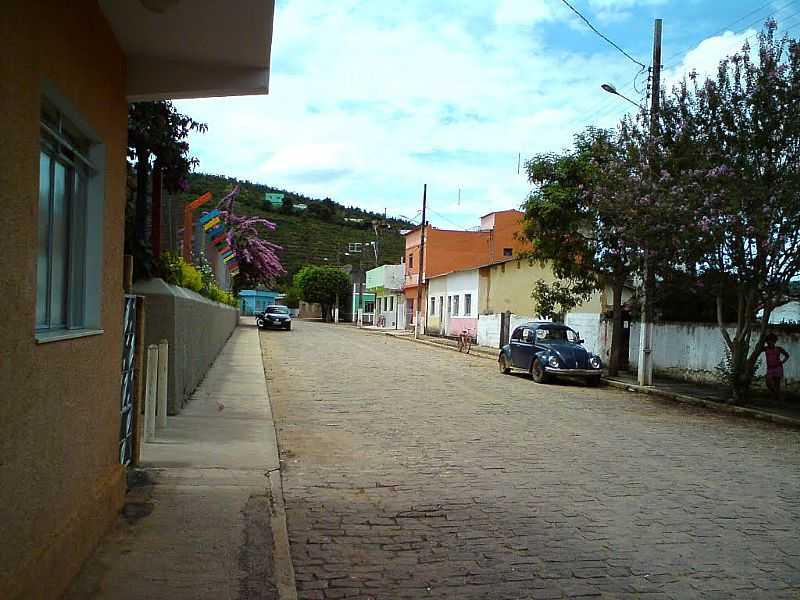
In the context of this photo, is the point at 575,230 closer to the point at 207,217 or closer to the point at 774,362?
the point at 774,362

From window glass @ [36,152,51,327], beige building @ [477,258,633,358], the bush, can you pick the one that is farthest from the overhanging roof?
beige building @ [477,258,633,358]

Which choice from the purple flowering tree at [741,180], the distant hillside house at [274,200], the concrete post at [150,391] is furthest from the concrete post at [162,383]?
the distant hillside house at [274,200]

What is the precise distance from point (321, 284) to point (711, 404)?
205 feet

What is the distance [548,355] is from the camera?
770 inches

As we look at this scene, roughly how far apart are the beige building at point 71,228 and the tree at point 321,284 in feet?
230

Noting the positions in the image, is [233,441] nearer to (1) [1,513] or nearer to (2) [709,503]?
(2) [709,503]

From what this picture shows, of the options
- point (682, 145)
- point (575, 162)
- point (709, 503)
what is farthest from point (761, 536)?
point (575, 162)

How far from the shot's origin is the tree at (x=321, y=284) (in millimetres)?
76875

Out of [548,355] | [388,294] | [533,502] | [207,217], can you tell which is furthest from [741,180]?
[388,294]

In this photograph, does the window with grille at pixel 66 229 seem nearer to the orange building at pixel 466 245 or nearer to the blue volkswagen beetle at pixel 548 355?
the blue volkswagen beetle at pixel 548 355

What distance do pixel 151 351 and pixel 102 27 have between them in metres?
4.36

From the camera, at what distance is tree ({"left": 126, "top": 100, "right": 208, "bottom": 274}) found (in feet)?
32.8

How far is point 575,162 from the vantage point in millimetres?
22016

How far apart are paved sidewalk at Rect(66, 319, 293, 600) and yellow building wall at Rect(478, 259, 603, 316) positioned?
2679 cm
